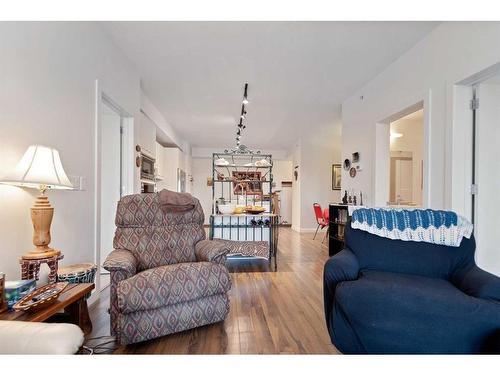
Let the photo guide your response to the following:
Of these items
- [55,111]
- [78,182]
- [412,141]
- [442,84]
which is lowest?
[78,182]

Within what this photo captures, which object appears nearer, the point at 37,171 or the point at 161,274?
the point at 37,171

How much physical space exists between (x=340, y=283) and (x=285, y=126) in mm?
5095

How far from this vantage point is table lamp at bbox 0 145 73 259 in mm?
1426

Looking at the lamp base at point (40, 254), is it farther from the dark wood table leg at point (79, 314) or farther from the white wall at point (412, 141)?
the white wall at point (412, 141)

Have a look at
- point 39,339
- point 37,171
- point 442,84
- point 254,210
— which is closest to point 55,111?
point 37,171

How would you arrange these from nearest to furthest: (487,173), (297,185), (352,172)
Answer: (487,173), (352,172), (297,185)

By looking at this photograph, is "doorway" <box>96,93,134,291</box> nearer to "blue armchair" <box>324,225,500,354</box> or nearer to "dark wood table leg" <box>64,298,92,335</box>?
"dark wood table leg" <box>64,298,92,335</box>

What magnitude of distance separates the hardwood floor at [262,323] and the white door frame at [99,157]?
540 mm

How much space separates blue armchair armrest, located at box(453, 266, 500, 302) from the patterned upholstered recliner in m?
1.53

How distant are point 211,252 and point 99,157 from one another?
1466mm

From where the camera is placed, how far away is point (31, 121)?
66.9 inches

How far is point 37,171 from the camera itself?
1.47 m

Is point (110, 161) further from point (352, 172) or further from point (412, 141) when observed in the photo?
point (412, 141)
